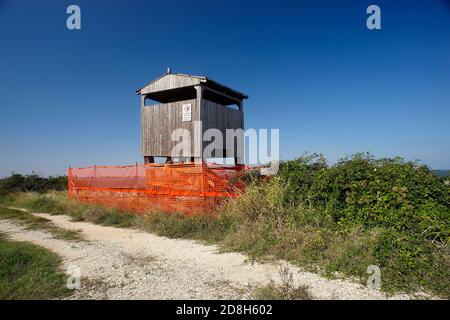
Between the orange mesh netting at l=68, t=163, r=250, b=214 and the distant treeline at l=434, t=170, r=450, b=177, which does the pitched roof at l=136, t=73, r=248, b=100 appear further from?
the distant treeline at l=434, t=170, r=450, b=177

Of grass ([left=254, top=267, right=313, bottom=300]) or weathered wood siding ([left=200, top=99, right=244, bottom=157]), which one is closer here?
grass ([left=254, top=267, right=313, bottom=300])

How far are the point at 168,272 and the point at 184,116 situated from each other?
9.00 m

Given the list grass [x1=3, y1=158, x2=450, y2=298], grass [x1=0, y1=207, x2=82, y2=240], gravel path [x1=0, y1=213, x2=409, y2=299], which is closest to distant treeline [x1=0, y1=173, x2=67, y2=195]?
grass [x1=0, y1=207, x2=82, y2=240]

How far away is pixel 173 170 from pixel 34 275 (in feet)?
17.3

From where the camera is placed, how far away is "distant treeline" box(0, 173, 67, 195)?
64.9 feet

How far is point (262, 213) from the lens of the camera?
6.85 metres

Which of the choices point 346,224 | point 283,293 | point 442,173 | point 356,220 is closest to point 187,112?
point 346,224

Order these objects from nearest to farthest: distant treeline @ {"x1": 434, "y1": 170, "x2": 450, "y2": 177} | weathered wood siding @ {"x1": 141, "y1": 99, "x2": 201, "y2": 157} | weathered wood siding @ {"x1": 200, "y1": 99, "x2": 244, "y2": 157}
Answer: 1. distant treeline @ {"x1": 434, "y1": 170, "x2": 450, "y2": 177}
2. weathered wood siding @ {"x1": 200, "y1": 99, "x2": 244, "y2": 157}
3. weathered wood siding @ {"x1": 141, "y1": 99, "x2": 201, "y2": 157}

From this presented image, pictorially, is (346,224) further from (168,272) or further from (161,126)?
(161,126)

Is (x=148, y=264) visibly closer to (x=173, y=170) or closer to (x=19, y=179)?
(x=173, y=170)

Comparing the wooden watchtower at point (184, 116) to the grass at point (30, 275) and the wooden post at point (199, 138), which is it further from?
the grass at point (30, 275)

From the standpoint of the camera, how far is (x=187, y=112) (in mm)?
12641

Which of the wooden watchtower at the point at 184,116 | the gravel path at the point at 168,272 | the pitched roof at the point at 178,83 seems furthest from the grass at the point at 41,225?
the pitched roof at the point at 178,83
